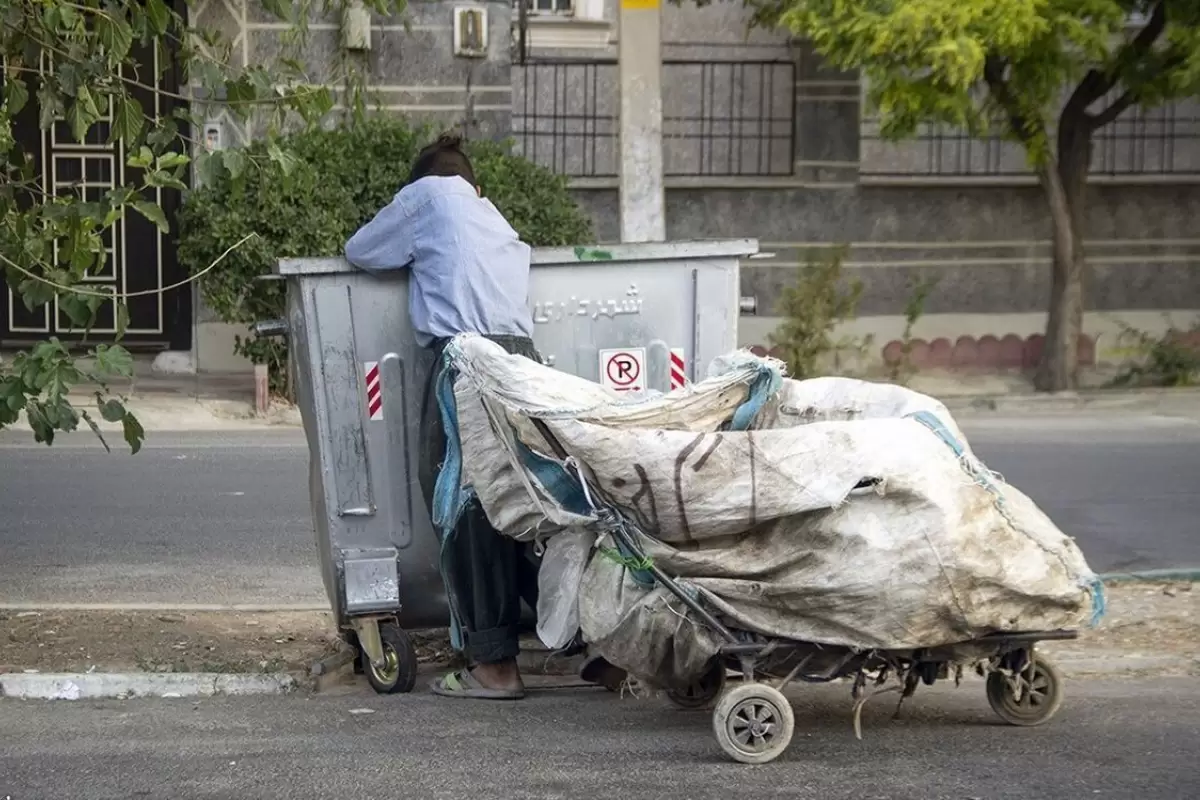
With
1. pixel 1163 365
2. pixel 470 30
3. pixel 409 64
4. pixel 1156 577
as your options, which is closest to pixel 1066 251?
pixel 1163 365

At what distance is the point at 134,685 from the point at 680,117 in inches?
475

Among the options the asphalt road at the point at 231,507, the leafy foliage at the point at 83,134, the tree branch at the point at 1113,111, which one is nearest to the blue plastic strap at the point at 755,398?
the leafy foliage at the point at 83,134

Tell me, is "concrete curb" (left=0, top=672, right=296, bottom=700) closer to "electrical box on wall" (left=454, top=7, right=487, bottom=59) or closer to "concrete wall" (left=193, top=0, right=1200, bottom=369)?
"electrical box on wall" (left=454, top=7, right=487, bottom=59)

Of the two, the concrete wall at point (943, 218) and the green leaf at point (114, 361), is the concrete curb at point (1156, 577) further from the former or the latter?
the concrete wall at point (943, 218)

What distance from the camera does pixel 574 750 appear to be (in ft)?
16.5

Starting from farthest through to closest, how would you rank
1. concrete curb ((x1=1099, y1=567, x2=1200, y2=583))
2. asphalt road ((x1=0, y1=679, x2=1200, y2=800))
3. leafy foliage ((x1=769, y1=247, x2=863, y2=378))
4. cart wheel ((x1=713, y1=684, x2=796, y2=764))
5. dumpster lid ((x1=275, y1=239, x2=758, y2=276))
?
leafy foliage ((x1=769, y1=247, x2=863, y2=378)) < concrete curb ((x1=1099, y1=567, x2=1200, y2=583)) < dumpster lid ((x1=275, y1=239, x2=758, y2=276)) < cart wheel ((x1=713, y1=684, x2=796, y2=764)) < asphalt road ((x1=0, y1=679, x2=1200, y2=800))

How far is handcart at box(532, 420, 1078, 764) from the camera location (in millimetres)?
4840

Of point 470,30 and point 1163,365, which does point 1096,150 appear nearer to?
point 1163,365

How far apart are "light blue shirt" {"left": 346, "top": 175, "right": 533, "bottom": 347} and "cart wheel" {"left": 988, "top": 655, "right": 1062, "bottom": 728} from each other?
6.30ft


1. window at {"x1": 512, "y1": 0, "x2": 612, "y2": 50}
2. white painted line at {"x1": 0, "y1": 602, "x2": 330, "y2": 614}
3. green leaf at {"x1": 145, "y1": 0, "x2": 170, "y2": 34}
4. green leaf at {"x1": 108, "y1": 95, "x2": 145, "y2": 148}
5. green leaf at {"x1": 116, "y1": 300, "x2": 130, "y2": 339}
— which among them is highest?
window at {"x1": 512, "y1": 0, "x2": 612, "y2": 50}

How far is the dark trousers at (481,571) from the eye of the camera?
18.3 feet

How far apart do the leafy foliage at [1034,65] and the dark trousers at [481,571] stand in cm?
804

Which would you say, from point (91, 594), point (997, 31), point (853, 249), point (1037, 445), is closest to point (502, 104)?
point (853, 249)

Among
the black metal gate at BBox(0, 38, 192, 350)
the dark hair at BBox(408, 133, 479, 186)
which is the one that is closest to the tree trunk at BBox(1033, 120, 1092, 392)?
the black metal gate at BBox(0, 38, 192, 350)
